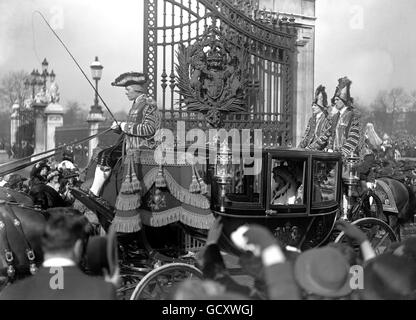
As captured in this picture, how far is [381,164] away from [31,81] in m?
8.89

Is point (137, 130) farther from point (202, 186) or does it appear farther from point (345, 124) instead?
point (345, 124)

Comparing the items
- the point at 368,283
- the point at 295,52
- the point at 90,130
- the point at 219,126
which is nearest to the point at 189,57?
the point at 219,126

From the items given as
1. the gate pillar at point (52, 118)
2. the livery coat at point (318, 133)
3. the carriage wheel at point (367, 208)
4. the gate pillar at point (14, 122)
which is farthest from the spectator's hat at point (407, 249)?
the gate pillar at point (14, 122)

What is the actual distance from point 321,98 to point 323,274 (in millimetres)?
5240

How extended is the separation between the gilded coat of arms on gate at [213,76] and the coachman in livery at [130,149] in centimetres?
303

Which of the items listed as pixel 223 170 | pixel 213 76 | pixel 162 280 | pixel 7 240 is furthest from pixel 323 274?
pixel 213 76

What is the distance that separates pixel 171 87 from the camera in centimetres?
811

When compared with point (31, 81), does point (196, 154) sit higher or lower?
lower

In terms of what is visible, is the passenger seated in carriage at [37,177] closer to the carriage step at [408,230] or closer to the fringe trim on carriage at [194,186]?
the fringe trim on carriage at [194,186]

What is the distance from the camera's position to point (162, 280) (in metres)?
4.12

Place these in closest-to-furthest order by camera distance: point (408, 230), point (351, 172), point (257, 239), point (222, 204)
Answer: point (257, 239) → point (222, 204) → point (351, 172) → point (408, 230)

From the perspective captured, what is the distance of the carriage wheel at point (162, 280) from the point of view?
3.73m
